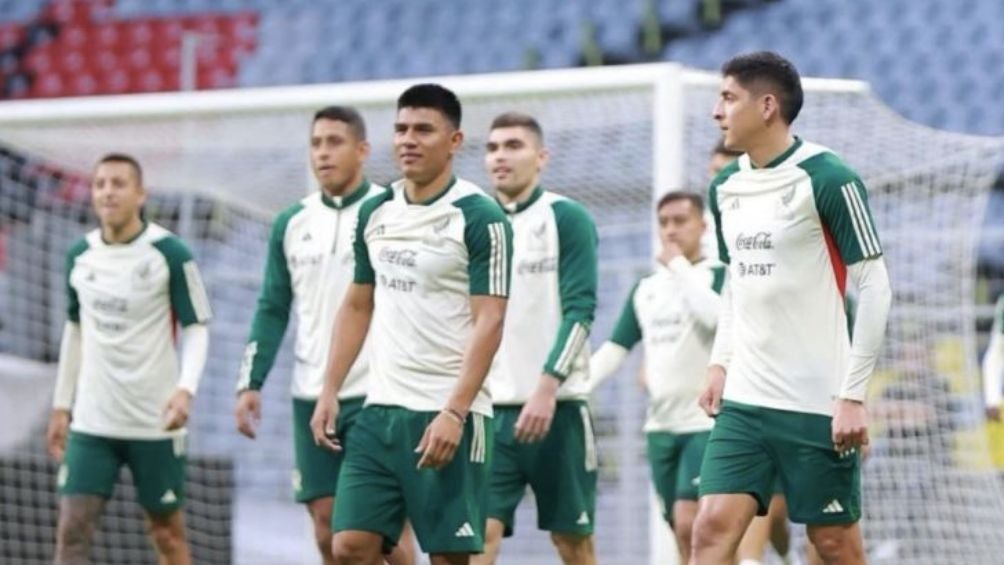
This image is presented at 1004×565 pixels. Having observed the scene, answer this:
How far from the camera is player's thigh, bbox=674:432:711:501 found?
7.87 metres

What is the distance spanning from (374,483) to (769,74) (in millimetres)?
1646

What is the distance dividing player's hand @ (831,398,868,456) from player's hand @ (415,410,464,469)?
1087 millimetres


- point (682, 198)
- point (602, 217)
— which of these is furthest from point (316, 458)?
point (602, 217)

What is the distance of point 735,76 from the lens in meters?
5.53

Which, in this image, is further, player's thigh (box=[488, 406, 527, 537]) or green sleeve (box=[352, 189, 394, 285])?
player's thigh (box=[488, 406, 527, 537])

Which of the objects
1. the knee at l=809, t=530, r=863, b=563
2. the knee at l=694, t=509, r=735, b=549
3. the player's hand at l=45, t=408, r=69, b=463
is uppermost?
the knee at l=694, t=509, r=735, b=549

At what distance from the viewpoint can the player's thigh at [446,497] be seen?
5809 mm

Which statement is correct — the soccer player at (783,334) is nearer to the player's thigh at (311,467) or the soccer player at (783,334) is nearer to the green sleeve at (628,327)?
the player's thigh at (311,467)

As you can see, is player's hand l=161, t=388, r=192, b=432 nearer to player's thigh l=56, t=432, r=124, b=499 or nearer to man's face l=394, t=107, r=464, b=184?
player's thigh l=56, t=432, r=124, b=499

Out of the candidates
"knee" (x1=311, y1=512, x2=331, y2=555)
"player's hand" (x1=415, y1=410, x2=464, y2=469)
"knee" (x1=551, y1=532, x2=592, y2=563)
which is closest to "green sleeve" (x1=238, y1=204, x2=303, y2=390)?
"knee" (x1=311, y1=512, x2=331, y2=555)

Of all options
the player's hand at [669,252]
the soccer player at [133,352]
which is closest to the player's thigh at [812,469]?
the player's hand at [669,252]

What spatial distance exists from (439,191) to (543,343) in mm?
1536

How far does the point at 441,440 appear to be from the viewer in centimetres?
565

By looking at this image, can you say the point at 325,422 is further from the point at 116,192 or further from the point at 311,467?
the point at 116,192
